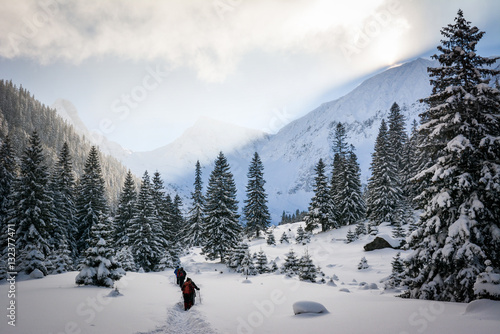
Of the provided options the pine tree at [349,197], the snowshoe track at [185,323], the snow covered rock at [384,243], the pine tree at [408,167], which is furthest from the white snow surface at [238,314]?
the pine tree at [408,167]

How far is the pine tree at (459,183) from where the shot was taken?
856cm

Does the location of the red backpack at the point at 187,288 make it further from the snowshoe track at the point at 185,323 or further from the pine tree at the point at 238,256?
the pine tree at the point at 238,256

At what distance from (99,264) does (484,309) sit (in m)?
15.8

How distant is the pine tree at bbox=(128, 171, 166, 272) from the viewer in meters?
28.1

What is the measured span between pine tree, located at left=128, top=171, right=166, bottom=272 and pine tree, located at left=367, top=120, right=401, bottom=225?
2941cm

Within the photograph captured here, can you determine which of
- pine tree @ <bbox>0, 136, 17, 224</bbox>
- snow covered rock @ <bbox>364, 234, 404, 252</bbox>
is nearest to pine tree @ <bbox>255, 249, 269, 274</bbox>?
snow covered rock @ <bbox>364, 234, 404, 252</bbox>

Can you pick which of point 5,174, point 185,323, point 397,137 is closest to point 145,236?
point 5,174

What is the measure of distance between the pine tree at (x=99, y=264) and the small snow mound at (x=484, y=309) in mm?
14607

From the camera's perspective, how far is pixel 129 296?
1147 centimetres

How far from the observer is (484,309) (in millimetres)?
6469

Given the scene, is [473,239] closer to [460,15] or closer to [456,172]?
[456,172]

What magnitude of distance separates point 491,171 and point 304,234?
3008 cm

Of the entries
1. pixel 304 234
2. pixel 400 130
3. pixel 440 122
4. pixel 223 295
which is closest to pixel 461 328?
pixel 440 122

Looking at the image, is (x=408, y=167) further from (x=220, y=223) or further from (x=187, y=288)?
(x=187, y=288)
